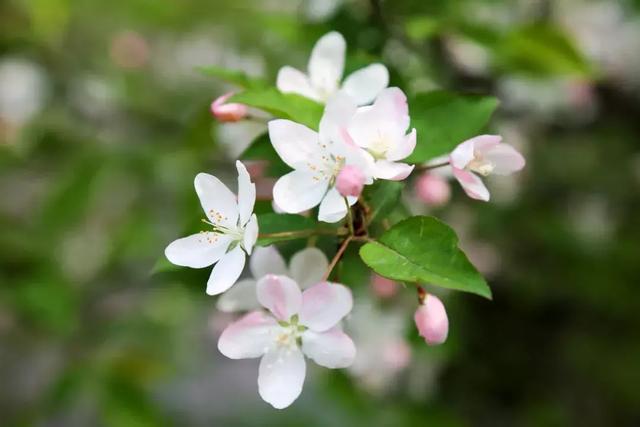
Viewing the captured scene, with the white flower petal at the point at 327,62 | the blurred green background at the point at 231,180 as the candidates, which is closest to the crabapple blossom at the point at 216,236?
the white flower petal at the point at 327,62

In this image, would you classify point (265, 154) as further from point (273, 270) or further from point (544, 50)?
point (544, 50)

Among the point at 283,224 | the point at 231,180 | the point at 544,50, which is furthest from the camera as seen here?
the point at 231,180

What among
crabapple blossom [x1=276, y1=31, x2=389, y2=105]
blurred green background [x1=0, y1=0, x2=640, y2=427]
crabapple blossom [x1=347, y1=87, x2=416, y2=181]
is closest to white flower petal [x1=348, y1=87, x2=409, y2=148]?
crabapple blossom [x1=347, y1=87, x2=416, y2=181]

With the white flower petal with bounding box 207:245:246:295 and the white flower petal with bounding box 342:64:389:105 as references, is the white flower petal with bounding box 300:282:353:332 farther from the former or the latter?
the white flower petal with bounding box 342:64:389:105

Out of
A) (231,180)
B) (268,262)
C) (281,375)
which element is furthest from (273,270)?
(231,180)

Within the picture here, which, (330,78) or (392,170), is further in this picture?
(330,78)

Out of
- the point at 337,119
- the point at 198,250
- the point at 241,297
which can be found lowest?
the point at 241,297
